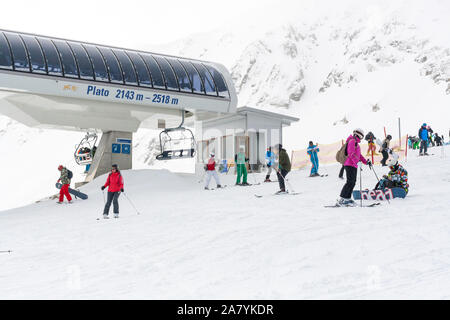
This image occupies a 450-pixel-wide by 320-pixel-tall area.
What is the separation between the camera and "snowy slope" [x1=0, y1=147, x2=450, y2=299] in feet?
17.7

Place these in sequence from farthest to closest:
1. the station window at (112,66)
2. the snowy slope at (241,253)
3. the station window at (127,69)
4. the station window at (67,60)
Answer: the station window at (127,69) < the station window at (112,66) < the station window at (67,60) < the snowy slope at (241,253)

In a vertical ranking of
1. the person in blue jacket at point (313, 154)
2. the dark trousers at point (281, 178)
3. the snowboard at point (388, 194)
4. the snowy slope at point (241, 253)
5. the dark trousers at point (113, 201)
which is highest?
the person in blue jacket at point (313, 154)

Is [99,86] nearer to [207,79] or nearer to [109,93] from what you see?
[109,93]

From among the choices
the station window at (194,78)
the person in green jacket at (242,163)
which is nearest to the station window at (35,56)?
the station window at (194,78)

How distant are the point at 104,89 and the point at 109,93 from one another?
0.27 metres

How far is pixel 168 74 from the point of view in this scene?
77.5 feet

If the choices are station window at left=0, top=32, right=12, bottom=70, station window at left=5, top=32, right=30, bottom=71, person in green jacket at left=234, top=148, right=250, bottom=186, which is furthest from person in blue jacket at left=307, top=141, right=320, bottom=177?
station window at left=0, top=32, right=12, bottom=70

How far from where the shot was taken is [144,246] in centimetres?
808

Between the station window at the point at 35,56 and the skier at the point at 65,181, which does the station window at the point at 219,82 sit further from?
the skier at the point at 65,181

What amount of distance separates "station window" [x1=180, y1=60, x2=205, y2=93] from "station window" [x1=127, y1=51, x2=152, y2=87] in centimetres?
231

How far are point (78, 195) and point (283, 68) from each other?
72.1 meters

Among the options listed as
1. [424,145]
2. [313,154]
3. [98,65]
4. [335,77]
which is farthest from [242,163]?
[335,77]

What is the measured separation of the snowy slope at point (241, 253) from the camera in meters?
5.39
